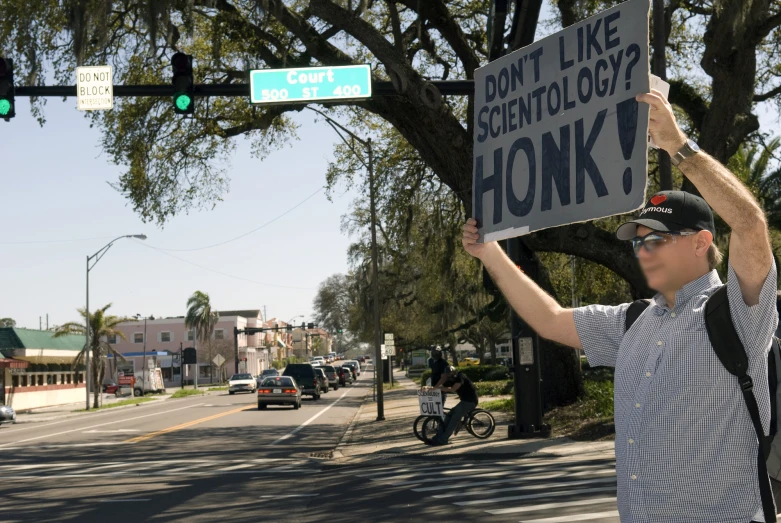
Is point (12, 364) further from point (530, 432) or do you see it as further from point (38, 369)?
point (530, 432)

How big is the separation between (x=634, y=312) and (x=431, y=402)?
16.0 metres

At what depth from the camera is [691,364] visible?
3143 mm

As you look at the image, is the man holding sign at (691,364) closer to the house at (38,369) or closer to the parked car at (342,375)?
the house at (38,369)

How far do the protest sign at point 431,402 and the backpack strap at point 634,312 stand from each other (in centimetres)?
1581

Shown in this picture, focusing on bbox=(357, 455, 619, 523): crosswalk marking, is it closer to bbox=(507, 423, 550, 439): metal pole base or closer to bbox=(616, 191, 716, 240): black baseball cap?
bbox=(507, 423, 550, 439): metal pole base

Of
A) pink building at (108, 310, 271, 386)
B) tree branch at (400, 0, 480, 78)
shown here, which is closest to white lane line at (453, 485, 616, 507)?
tree branch at (400, 0, 480, 78)

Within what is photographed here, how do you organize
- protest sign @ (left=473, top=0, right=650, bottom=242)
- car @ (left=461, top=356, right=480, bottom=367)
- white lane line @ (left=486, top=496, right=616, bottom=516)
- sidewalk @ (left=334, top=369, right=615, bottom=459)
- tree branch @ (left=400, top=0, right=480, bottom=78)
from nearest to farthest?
protest sign @ (left=473, top=0, right=650, bottom=242) → white lane line @ (left=486, top=496, right=616, bottom=516) → sidewalk @ (left=334, top=369, right=615, bottom=459) → tree branch @ (left=400, top=0, right=480, bottom=78) → car @ (left=461, top=356, right=480, bottom=367)

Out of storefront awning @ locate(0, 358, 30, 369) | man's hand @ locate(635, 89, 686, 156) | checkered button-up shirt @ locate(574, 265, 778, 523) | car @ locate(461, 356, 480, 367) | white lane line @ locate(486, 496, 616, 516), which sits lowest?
white lane line @ locate(486, 496, 616, 516)

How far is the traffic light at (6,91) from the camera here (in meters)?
15.1

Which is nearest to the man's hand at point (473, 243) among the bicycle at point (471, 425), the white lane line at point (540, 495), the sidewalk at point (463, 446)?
the white lane line at point (540, 495)

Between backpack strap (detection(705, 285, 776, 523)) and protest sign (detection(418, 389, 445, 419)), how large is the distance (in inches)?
640

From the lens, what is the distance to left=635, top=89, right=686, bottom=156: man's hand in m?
3.19

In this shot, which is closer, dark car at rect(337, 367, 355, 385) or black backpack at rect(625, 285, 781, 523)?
black backpack at rect(625, 285, 781, 523)

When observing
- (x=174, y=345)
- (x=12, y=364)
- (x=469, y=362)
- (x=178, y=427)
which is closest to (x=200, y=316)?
(x=174, y=345)
